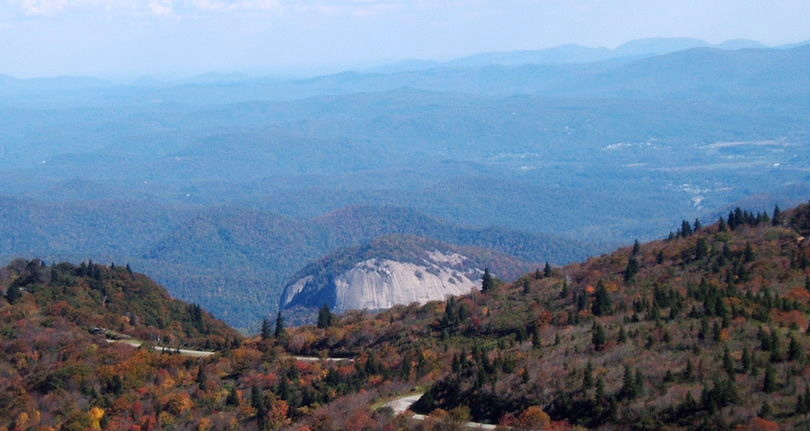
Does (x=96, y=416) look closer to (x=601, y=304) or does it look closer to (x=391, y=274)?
(x=601, y=304)

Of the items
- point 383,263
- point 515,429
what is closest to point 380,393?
point 515,429

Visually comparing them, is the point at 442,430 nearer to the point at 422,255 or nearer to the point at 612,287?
the point at 612,287

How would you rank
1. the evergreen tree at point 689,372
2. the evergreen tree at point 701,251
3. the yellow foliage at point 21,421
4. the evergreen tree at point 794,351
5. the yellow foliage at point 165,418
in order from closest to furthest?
the evergreen tree at point 689,372
the evergreen tree at point 794,351
the yellow foliage at point 165,418
the yellow foliage at point 21,421
the evergreen tree at point 701,251

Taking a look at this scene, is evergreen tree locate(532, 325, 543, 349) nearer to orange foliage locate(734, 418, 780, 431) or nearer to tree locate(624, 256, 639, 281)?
orange foliage locate(734, 418, 780, 431)

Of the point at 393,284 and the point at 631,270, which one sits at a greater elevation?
the point at 631,270

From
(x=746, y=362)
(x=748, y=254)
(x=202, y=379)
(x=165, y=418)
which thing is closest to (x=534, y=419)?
(x=746, y=362)

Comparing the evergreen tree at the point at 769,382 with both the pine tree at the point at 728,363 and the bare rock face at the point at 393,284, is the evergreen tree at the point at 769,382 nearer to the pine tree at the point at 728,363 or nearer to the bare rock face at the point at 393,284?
the pine tree at the point at 728,363

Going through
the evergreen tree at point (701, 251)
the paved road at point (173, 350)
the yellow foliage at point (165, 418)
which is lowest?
the paved road at point (173, 350)

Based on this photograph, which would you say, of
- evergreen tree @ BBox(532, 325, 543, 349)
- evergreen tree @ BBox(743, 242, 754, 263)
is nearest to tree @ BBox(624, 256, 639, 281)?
evergreen tree @ BBox(743, 242, 754, 263)

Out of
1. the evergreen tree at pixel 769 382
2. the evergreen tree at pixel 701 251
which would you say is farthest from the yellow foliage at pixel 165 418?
the evergreen tree at pixel 701 251

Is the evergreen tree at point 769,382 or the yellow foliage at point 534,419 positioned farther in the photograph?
the yellow foliage at point 534,419
